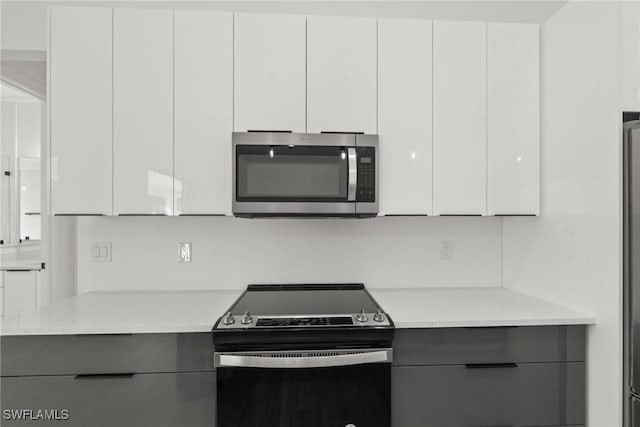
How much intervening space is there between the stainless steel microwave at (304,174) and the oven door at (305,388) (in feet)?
2.17

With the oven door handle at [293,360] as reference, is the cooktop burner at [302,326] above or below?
above

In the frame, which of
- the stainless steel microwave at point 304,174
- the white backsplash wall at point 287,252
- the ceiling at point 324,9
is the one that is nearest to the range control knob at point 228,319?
the stainless steel microwave at point 304,174

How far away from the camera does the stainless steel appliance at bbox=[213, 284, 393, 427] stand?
A: 1.38 metres

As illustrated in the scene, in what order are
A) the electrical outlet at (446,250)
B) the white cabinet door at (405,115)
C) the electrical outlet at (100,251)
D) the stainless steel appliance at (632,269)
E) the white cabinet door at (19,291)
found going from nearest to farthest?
1. the stainless steel appliance at (632,269)
2. the white cabinet door at (405,115)
3. the electrical outlet at (100,251)
4. the electrical outlet at (446,250)
5. the white cabinet door at (19,291)

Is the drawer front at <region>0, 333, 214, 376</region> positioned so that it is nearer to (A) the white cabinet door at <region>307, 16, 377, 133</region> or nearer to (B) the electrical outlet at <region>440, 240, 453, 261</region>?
(A) the white cabinet door at <region>307, 16, 377, 133</region>

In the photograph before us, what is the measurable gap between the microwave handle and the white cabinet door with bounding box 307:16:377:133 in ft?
0.50

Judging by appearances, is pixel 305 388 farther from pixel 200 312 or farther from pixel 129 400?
pixel 129 400

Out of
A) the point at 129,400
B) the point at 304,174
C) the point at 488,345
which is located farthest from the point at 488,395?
the point at 129,400

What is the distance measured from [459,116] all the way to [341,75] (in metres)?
0.64

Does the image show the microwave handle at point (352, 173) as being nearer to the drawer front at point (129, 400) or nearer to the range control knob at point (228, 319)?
the range control knob at point (228, 319)

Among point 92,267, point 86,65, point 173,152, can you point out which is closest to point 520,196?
point 173,152

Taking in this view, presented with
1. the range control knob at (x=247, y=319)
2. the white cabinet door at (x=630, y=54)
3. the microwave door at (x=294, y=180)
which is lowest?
the range control knob at (x=247, y=319)

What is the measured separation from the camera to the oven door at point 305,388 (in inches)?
54.1

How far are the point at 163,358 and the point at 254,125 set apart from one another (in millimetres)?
1114
